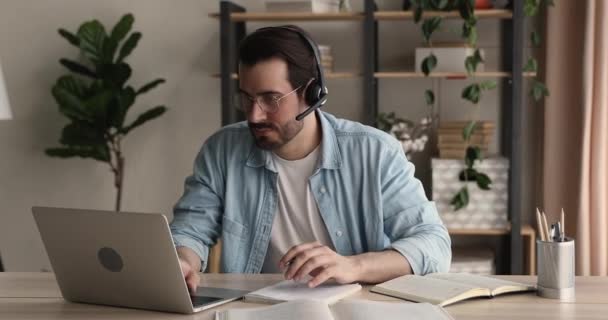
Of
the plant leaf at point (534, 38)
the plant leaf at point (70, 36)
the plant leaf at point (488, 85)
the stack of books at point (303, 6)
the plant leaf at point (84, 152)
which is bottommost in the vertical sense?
the plant leaf at point (84, 152)

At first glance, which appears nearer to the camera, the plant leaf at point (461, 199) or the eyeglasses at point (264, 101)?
the eyeglasses at point (264, 101)

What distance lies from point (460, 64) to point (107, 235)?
2267mm

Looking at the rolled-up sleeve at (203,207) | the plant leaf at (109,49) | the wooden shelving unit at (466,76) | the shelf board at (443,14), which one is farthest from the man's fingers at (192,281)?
the plant leaf at (109,49)

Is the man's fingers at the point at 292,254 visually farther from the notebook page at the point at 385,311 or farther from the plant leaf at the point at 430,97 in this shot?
the plant leaf at the point at 430,97

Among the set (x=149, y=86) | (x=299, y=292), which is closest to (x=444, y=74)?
(x=149, y=86)

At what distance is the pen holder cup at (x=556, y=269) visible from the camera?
162cm

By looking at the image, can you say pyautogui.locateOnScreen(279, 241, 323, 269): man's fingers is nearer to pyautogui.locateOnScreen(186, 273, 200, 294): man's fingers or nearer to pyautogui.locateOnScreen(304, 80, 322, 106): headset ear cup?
pyautogui.locateOnScreen(186, 273, 200, 294): man's fingers

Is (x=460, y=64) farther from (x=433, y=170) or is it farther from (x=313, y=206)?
(x=313, y=206)

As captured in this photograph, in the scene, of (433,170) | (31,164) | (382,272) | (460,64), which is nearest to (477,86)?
(460,64)

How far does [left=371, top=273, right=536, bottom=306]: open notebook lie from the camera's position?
1.61 meters

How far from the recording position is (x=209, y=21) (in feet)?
13.1

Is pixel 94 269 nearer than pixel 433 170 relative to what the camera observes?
Yes

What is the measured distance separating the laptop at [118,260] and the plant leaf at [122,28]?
231 centimetres

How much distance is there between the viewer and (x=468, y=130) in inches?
137
